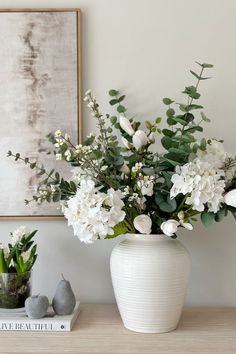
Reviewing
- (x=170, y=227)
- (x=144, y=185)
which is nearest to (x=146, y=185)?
(x=144, y=185)

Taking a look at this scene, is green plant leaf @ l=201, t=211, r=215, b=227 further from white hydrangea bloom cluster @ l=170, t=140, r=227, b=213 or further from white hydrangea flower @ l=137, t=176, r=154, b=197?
white hydrangea flower @ l=137, t=176, r=154, b=197

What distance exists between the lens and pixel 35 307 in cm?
138

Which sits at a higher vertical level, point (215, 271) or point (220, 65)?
point (220, 65)

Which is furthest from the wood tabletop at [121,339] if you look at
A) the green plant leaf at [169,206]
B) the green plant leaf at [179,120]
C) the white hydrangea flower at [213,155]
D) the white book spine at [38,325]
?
the green plant leaf at [179,120]

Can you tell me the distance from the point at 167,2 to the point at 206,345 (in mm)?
1082

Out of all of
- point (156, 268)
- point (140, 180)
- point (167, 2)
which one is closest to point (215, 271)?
point (156, 268)

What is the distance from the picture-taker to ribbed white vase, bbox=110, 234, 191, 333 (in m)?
1.35

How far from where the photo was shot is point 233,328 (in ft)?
4.62

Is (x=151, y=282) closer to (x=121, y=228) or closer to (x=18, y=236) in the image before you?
(x=121, y=228)

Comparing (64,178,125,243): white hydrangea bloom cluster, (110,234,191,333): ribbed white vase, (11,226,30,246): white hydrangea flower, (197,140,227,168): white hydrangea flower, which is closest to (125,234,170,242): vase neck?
(110,234,191,333): ribbed white vase

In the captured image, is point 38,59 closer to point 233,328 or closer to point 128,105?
point 128,105

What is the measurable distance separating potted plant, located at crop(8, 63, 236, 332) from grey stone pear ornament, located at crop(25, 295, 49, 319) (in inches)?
8.2

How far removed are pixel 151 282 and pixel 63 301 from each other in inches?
10.5

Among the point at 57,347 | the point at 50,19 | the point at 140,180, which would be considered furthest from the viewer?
the point at 50,19
